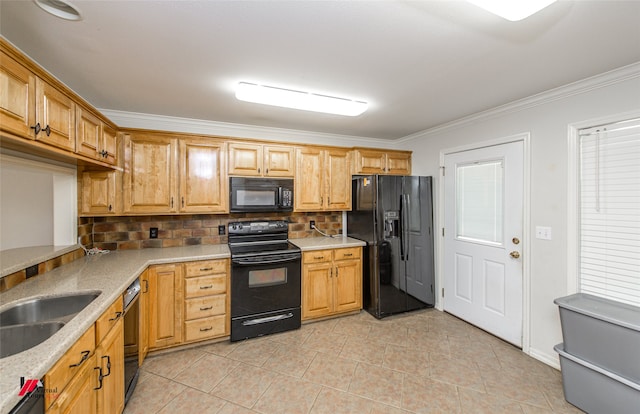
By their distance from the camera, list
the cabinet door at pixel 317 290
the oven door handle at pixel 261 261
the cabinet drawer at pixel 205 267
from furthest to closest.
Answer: the cabinet door at pixel 317 290 → the oven door handle at pixel 261 261 → the cabinet drawer at pixel 205 267

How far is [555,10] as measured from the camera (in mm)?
1328

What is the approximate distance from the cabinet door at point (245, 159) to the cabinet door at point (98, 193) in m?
1.14

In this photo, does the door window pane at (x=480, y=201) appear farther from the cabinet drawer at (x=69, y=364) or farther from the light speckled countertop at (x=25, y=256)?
the light speckled countertop at (x=25, y=256)

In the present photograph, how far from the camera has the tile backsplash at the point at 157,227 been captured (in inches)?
110

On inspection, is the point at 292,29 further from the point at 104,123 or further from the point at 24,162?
the point at 24,162

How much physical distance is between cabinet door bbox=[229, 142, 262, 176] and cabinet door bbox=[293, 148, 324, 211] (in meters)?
0.50

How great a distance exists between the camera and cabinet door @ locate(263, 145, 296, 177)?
3.20 m

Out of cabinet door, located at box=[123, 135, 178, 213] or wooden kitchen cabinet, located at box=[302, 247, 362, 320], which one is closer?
cabinet door, located at box=[123, 135, 178, 213]

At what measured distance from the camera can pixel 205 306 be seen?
103 inches

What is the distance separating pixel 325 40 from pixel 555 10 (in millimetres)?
1173

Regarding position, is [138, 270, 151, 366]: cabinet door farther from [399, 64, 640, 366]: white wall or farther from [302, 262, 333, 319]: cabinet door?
[399, 64, 640, 366]: white wall

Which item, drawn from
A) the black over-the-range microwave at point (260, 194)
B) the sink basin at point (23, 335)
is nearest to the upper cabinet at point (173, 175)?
the black over-the-range microwave at point (260, 194)

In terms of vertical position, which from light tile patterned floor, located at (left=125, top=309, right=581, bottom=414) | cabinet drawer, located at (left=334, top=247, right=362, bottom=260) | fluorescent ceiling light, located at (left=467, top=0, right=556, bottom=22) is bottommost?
light tile patterned floor, located at (left=125, top=309, right=581, bottom=414)

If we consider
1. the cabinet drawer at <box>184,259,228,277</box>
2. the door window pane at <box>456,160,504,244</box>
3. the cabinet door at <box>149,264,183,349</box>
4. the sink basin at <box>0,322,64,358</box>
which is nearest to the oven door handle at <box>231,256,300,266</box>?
the cabinet drawer at <box>184,259,228,277</box>
